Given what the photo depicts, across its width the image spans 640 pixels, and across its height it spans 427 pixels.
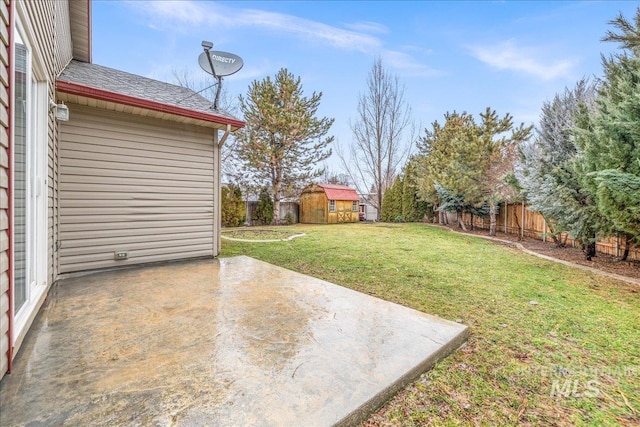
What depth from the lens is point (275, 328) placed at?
8.06 ft

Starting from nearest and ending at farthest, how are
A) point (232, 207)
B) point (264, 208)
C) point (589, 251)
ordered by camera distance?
point (589, 251)
point (232, 207)
point (264, 208)

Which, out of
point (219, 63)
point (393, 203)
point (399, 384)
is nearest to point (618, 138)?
point (399, 384)

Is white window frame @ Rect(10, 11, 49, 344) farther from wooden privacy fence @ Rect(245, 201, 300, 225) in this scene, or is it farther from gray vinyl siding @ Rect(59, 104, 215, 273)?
wooden privacy fence @ Rect(245, 201, 300, 225)

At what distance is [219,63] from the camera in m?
5.36

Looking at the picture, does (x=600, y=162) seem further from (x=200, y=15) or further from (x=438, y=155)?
(x=200, y=15)

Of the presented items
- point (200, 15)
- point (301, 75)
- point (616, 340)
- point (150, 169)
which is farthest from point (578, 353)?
point (301, 75)

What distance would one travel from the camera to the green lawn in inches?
67.5

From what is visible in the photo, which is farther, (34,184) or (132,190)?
(132,190)

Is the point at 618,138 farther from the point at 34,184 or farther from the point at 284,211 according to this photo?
the point at 284,211

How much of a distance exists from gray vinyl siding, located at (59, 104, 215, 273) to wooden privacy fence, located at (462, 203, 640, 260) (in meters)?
8.82

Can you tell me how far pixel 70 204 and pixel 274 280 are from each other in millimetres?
3007

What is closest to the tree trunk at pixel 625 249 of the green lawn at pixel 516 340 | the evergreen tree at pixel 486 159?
the green lawn at pixel 516 340

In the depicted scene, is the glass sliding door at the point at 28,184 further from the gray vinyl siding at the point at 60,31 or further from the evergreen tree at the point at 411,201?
the evergreen tree at the point at 411,201

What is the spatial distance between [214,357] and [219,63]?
5.11 meters
